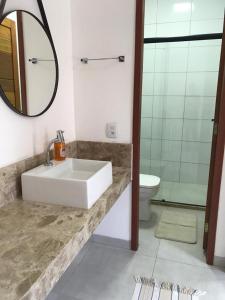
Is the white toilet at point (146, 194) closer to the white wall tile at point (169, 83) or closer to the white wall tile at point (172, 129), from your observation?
the white wall tile at point (172, 129)

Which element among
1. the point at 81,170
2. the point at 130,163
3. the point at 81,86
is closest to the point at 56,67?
the point at 81,86

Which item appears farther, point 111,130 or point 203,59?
point 203,59

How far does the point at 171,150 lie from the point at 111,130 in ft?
4.68

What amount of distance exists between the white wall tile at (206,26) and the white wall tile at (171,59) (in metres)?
0.23

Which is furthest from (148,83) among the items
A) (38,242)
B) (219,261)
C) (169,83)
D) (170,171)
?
(38,242)

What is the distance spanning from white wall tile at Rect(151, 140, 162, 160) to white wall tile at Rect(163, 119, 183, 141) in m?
0.13

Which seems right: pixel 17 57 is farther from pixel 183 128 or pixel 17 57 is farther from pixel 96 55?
pixel 183 128

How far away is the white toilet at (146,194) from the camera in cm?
254

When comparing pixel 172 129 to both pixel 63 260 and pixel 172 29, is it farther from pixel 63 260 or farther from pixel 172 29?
pixel 63 260

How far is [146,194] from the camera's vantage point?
8.37ft

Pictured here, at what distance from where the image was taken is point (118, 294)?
169cm

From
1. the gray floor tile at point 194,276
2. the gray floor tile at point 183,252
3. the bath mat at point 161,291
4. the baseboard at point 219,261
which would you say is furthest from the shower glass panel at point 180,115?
→ the bath mat at point 161,291

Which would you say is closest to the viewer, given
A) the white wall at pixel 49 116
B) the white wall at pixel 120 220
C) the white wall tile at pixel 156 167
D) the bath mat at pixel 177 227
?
the white wall at pixel 49 116

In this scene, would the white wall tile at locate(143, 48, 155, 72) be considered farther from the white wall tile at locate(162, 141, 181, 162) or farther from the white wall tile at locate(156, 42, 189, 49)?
the white wall tile at locate(162, 141, 181, 162)
